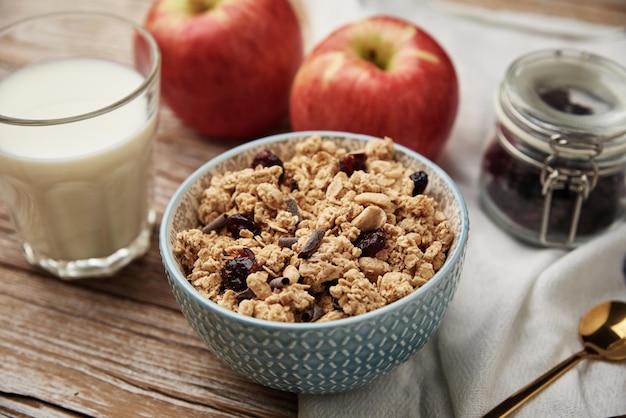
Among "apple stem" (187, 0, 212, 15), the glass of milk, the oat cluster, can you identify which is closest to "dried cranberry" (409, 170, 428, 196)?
the oat cluster

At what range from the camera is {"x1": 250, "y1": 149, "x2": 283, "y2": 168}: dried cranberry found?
986mm

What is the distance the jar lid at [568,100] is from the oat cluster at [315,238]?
268 mm

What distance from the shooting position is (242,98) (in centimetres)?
134

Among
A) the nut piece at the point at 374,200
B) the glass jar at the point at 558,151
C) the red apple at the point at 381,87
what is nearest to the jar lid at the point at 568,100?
the glass jar at the point at 558,151

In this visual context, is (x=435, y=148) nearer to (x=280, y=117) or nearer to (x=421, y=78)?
(x=421, y=78)

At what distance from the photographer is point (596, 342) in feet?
3.25

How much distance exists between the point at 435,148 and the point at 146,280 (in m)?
0.55

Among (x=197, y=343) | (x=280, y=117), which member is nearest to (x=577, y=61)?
(x=280, y=117)

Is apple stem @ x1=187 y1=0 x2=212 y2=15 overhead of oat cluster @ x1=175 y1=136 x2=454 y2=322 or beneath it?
beneath

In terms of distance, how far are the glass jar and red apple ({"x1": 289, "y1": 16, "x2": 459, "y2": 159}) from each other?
104mm

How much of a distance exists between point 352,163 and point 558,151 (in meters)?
0.34

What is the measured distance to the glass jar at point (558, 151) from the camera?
Result: 3.54 ft

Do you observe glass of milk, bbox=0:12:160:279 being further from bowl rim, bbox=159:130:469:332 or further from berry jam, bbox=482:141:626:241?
berry jam, bbox=482:141:626:241

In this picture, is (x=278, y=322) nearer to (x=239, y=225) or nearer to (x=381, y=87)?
(x=239, y=225)
